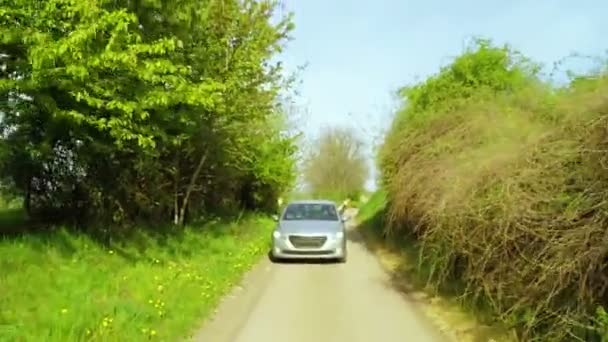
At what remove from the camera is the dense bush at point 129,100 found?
30.9 ft

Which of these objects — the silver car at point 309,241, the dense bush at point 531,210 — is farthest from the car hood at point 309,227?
the dense bush at point 531,210

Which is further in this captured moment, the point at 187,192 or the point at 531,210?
the point at 187,192

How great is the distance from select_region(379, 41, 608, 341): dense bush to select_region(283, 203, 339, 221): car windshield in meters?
6.28

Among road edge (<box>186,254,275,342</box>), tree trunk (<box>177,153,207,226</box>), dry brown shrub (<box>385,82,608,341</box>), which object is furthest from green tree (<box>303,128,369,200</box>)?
dry brown shrub (<box>385,82,608,341</box>)

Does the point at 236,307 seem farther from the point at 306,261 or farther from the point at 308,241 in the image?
the point at 306,261

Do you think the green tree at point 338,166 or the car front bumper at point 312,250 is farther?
the green tree at point 338,166

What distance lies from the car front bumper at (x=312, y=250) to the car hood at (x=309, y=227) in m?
0.26

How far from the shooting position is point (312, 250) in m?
16.3

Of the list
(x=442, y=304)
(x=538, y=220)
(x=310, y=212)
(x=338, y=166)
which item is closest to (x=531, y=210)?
(x=538, y=220)

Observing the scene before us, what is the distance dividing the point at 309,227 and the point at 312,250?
73 centimetres

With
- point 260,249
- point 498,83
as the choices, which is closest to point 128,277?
point 260,249

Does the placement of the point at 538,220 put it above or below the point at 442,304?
above

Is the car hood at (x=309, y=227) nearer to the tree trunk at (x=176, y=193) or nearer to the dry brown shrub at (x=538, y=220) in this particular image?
the tree trunk at (x=176, y=193)

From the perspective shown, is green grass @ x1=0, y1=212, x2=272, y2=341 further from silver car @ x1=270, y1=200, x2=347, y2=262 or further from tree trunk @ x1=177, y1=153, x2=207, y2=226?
tree trunk @ x1=177, y1=153, x2=207, y2=226
